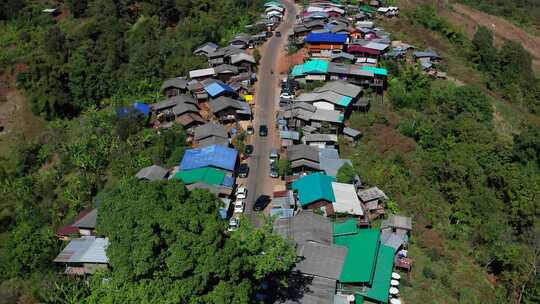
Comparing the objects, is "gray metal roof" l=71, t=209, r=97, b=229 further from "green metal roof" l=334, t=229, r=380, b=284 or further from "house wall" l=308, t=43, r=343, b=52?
"house wall" l=308, t=43, r=343, b=52

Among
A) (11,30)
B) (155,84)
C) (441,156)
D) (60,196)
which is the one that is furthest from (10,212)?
(11,30)

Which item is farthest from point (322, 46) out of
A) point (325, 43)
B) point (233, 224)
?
point (233, 224)

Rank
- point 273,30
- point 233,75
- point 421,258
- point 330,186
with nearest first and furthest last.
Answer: point 421,258 < point 330,186 < point 233,75 < point 273,30

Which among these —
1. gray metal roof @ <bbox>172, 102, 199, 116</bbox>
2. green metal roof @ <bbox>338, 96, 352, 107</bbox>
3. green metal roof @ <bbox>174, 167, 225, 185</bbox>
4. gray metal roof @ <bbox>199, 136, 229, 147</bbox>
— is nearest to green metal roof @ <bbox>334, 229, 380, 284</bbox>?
green metal roof @ <bbox>174, 167, 225, 185</bbox>

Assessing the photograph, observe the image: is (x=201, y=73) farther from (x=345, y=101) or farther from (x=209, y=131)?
(x=345, y=101)

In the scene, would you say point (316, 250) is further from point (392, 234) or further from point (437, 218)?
point (437, 218)

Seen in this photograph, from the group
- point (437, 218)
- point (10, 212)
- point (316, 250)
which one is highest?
point (316, 250)
